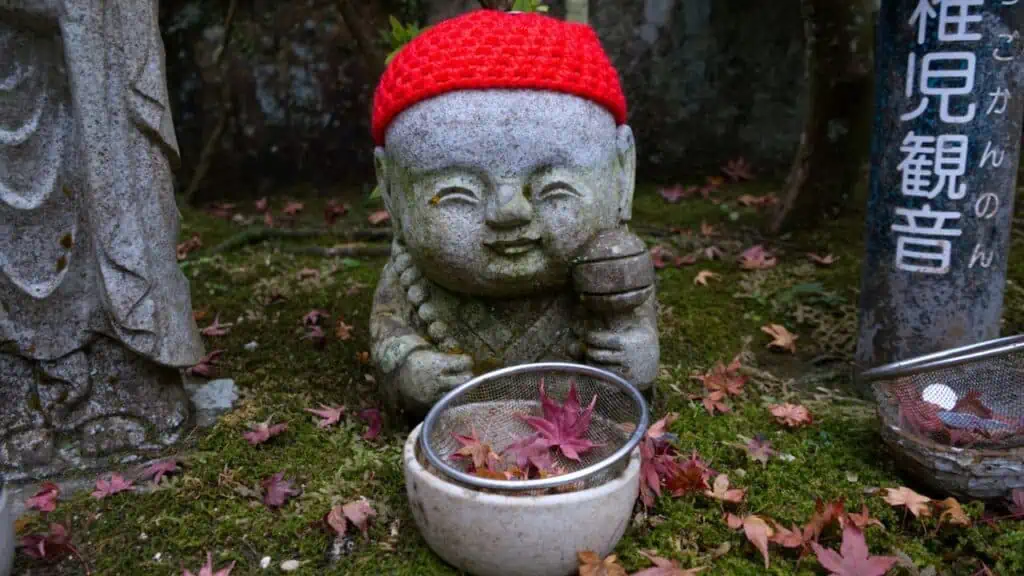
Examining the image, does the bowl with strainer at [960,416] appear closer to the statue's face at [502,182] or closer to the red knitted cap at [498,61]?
the statue's face at [502,182]

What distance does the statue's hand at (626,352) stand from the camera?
279cm

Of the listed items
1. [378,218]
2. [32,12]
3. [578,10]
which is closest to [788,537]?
[578,10]

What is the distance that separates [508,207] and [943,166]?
1764 mm

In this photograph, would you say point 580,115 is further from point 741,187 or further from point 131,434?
point 741,187

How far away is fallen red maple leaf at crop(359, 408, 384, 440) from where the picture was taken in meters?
3.13

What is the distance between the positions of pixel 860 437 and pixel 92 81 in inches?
118

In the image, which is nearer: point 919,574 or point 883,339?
point 919,574

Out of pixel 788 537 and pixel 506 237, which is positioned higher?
pixel 506 237

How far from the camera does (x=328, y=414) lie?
326cm

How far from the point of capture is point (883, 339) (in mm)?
3354

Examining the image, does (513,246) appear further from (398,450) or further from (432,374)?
(398,450)

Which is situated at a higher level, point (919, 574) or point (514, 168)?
point (514, 168)

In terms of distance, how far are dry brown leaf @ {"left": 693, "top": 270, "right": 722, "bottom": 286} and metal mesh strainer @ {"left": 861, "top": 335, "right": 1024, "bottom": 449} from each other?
6.27 ft

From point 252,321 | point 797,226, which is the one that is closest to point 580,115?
point 252,321
